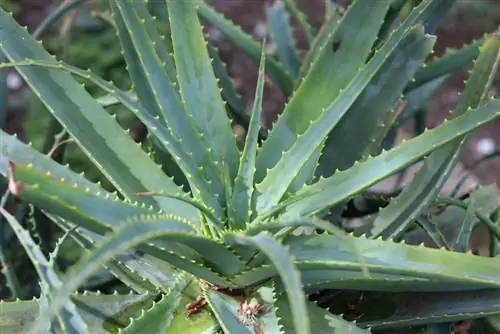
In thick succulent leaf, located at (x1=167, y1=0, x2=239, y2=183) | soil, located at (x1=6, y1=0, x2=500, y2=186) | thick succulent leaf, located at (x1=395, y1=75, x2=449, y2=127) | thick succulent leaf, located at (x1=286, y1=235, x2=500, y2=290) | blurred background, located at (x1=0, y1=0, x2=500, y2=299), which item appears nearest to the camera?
thick succulent leaf, located at (x1=286, y1=235, x2=500, y2=290)

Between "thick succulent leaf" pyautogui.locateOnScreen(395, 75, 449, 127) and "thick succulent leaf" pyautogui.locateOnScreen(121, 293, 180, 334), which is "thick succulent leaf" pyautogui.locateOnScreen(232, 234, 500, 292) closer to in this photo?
"thick succulent leaf" pyautogui.locateOnScreen(121, 293, 180, 334)

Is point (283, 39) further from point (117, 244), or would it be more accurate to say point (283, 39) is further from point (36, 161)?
point (117, 244)

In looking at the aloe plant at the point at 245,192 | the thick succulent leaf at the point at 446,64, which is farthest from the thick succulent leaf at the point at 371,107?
the thick succulent leaf at the point at 446,64

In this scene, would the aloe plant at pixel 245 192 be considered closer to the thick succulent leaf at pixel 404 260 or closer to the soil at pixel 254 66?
the thick succulent leaf at pixel 404 260

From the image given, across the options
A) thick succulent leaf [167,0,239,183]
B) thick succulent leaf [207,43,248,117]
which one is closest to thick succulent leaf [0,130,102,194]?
thick succulent leaf [167,0,239,183]

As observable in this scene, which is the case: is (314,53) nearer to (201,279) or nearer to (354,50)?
(354,50)

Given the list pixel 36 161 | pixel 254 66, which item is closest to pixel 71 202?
pixel 36 161

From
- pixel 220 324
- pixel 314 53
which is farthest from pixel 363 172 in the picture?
pixel 314 53
